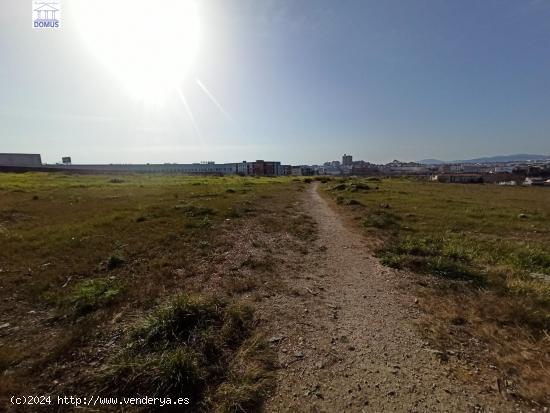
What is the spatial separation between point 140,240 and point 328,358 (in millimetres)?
10431

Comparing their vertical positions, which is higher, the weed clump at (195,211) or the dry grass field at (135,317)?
the weed clump at (195,211)

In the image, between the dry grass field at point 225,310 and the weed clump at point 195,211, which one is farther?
the weed clump at point 195,211

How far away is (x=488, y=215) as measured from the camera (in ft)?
66.6

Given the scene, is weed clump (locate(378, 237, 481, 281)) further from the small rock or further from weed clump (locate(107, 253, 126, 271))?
weed clump (locate(107, 253, 126, 271))

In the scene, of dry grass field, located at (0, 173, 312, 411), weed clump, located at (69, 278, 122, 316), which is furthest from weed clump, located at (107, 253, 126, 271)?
weed clump, located at (69, 278, 122, 316)

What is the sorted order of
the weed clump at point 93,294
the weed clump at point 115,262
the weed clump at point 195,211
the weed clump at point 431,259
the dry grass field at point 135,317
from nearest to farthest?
the dry grass field at point 135,317
the weed clump at point 93,294
the weed clump at point 431,259
the weed clump at point 115,262
the weed clump at point 195,211

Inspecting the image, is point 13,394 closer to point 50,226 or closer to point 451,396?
point 451,396

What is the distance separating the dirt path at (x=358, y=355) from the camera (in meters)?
3.62

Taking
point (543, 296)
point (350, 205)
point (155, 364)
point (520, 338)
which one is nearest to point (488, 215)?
point (350, 205)

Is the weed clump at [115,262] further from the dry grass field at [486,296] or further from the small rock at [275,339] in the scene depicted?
the dry grass field at [486,296]

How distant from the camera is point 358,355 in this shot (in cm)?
452

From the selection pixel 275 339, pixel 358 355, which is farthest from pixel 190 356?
pixel 358 355

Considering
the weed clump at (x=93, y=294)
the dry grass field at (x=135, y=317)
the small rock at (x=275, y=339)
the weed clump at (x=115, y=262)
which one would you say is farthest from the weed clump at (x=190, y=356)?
the weed clump at (x=115, y=262)

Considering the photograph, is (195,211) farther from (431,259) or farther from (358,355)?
(358,355)
